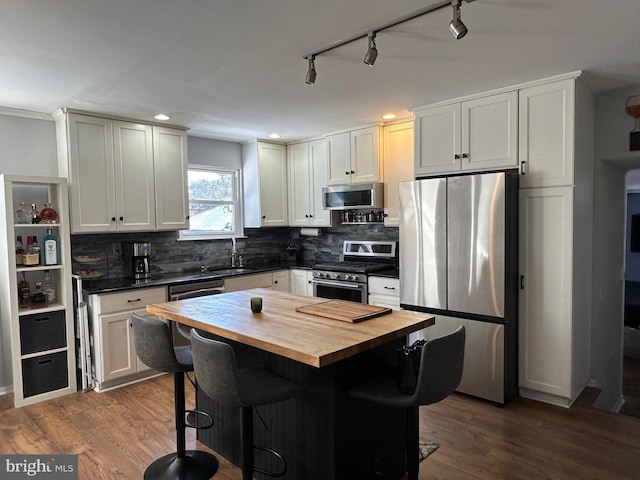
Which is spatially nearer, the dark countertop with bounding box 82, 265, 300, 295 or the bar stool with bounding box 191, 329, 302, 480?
the bar stool with bounding box 191, 329, 302, 480

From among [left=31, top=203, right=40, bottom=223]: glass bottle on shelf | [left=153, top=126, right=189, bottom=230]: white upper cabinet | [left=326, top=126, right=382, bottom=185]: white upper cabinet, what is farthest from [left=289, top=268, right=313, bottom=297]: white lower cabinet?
[left=31, top=203, right=40, bottom=223]: glass bottle on shelf

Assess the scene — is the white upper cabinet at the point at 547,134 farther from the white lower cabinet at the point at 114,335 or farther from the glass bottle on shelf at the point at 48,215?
the glass bottle on shelf at the point at 48,215

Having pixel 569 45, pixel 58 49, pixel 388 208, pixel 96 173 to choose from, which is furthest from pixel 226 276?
pixel 569 45

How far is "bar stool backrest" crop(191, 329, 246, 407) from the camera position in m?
1.76

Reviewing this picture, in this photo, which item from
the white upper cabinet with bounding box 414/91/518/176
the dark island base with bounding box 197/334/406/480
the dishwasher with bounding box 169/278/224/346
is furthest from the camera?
the dishwasher with bounding box 169/278/224/346

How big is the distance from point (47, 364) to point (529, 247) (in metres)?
3.97

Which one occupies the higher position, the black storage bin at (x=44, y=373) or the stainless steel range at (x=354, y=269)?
the stainless steel range at (x=354, y=269)

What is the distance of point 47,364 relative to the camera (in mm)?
3525

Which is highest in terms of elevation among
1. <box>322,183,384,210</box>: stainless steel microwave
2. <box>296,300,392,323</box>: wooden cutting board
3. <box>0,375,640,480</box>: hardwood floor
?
<box>322,183,384,210</box>: stainless steel microwave

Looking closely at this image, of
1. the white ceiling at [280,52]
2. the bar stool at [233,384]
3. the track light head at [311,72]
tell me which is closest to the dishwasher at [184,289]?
the white ceiling at [280,52]

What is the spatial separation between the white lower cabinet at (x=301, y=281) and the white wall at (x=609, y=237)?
2712 millimetres

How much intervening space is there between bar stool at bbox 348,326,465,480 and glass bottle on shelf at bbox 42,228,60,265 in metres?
2.92

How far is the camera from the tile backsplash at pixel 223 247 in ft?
13.6

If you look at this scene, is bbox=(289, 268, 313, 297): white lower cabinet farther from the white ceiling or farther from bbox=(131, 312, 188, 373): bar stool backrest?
bbox=(131, 312, 188, 373): bar stool backrest
